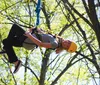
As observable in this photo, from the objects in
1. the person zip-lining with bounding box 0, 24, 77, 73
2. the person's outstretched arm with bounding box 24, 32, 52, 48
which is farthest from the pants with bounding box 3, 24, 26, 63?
the person's outstretched arm with bounding box 24, 32, 52, 48

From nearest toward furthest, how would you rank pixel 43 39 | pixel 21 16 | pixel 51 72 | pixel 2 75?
pixel 43 39
pixel 21 16
pixel 51 72
pixel 2 75

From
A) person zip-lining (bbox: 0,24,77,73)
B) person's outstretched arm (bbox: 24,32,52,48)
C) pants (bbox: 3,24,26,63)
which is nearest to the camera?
person's outstretched arm (bbox: 24,32,52,48)

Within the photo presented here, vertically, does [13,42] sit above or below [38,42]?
above

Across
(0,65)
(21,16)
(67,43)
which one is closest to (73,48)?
(67,43)

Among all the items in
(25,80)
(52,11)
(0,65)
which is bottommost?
(25,80)

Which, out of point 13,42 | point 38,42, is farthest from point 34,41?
point 13,42

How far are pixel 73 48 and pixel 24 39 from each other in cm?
81

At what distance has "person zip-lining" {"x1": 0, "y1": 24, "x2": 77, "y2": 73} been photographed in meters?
4.49

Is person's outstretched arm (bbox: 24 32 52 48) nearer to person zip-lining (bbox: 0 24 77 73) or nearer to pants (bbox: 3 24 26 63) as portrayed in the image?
person zip-lining (bbox: 0 24 77 73)

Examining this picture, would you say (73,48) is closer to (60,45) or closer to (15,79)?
(60,45)

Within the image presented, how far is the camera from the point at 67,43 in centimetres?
469

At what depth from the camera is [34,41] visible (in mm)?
4406

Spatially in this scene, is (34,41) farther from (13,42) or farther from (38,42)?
(13,42)

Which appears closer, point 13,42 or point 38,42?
point 38,42
